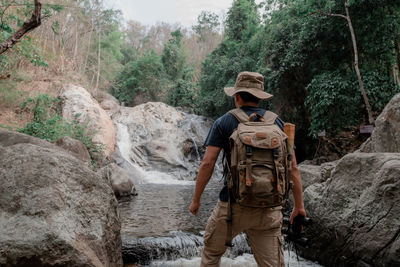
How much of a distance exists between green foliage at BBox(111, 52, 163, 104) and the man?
2276cm

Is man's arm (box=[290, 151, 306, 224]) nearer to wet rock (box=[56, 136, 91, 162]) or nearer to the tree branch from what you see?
the tree branch

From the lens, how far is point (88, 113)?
12469mm

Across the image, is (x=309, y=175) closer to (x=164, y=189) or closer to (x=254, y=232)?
(x=254, y=232)

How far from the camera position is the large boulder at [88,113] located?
11977 millimetres

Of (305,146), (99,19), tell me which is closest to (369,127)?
(305,146)

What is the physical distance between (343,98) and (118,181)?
23.1 feet

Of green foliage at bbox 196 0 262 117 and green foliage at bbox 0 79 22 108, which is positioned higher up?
green foliage at bbox 196 0 262 117

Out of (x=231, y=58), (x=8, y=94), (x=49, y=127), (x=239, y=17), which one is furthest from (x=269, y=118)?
(x=239, y=17)

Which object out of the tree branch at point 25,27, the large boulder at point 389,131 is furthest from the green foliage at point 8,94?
the large boulder at point 389,131

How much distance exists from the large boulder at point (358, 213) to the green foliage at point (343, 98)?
5.60 metres

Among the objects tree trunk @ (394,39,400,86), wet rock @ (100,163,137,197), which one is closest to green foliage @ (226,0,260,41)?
tree trunk @ (394,39,400,86)

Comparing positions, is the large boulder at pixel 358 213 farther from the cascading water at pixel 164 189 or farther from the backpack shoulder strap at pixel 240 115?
the backpack shoulder strap at pixel 240 115

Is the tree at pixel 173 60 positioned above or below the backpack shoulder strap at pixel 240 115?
above

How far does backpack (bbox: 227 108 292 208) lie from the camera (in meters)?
1.75
